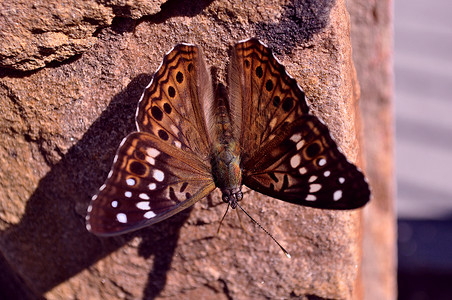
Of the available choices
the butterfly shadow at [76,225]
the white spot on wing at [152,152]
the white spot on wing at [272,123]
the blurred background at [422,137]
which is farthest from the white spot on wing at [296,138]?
the blurred background at [422,137]

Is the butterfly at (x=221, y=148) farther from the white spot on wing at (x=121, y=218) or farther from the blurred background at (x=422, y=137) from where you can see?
the blurred background at (x=422, y=137)

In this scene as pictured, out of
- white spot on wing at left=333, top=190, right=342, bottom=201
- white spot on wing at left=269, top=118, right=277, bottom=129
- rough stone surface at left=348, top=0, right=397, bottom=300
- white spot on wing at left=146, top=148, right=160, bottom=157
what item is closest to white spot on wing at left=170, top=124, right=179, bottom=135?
white spot on wing at left=146, top=148, right=160, bottom=157

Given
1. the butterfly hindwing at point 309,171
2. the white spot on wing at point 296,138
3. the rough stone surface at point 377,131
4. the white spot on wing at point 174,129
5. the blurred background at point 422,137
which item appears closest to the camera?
the butterfly hindwing at point 309,171

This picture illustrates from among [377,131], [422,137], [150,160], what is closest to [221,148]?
[150,160]

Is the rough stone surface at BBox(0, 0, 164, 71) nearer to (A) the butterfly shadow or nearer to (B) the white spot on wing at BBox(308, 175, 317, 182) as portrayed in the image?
(A) the butterfly shadow

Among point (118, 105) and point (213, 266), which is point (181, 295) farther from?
point (118, 105)

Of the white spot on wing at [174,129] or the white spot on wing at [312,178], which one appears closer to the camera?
the white spot on wing at [312,178]

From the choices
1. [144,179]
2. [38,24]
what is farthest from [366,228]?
[38,24]
